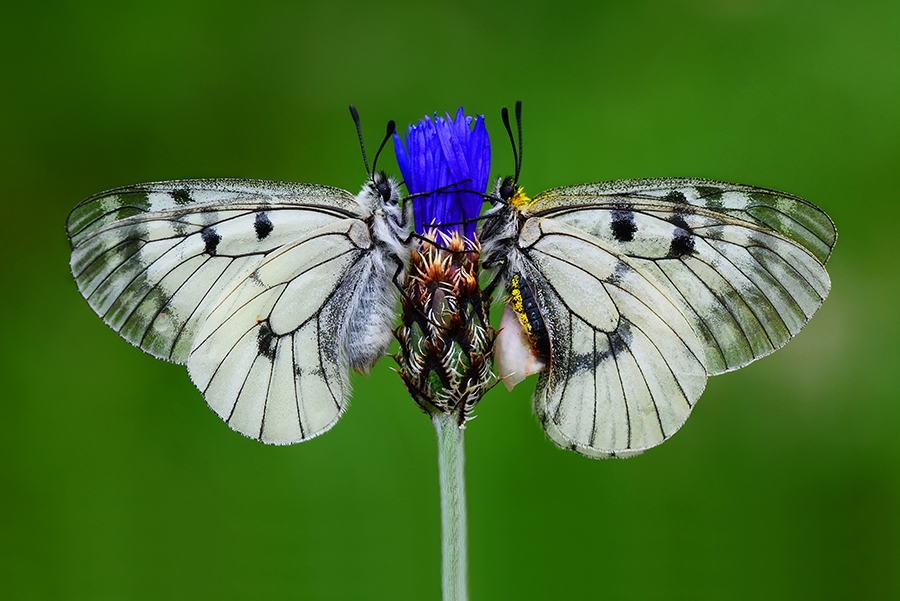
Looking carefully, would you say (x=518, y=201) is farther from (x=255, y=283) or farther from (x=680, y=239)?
(x=255, y=283)

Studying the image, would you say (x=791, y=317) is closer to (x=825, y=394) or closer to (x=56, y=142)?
(x=825, y=394)

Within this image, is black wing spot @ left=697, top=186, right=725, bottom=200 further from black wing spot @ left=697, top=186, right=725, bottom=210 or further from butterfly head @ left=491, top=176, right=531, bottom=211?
butterfly head @ left=491, top=176, right=531, bottom=211

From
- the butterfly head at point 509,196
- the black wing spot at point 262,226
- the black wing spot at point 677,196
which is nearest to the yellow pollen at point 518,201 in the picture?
the butterfly head at point 509,196

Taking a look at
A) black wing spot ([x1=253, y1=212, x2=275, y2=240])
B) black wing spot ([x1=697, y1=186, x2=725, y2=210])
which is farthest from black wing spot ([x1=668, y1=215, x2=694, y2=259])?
black wing spot ([x1=253, y1=212, x2=275, y2=240])

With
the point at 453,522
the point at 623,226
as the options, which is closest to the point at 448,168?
the point at 623,226

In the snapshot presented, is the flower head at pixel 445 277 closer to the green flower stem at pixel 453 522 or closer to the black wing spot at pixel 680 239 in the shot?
the green flower stem at pixel 453 522
